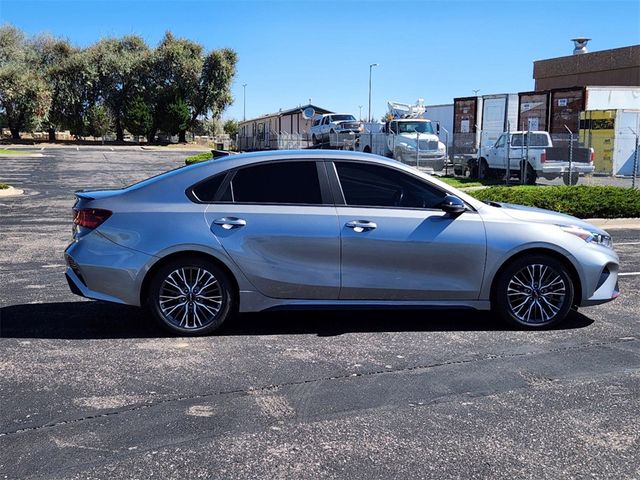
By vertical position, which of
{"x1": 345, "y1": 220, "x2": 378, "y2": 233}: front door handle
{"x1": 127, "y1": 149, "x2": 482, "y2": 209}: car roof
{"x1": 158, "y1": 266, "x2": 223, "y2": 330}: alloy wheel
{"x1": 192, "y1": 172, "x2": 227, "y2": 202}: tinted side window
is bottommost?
{"x1": 158, "y1": 266, "x2": 223, "y2": 330}: alloy wheel

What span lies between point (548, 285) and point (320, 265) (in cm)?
209

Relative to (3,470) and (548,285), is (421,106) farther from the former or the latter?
(3,470)

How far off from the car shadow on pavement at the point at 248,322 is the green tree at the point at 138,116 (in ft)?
205

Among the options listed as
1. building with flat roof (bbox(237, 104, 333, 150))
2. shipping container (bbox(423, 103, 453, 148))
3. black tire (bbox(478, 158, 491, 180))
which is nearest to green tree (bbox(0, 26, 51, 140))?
building with flat roof (bbox(237, 104, 333, 150))

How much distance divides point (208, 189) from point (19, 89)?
62.1 meters

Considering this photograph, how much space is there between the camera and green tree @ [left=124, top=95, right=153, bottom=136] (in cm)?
6644

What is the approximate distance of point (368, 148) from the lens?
105 feet

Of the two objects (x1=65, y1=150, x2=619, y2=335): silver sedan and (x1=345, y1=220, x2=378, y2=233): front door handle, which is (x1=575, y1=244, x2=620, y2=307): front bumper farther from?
(x1=345, y1=220, x2=378, y2=233): front door handle

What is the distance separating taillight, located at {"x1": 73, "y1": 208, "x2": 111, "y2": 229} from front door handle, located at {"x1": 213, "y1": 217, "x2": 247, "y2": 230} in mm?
962

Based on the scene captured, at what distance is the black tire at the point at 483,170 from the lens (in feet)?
87.4

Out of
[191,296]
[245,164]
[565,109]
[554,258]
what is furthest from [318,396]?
[565,109]

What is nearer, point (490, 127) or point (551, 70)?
point (490, 127)

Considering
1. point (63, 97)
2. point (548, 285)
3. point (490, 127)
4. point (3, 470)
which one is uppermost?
point (63, 97)

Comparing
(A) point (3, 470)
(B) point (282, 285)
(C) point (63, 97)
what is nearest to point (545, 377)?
(B) point (282, 285)
